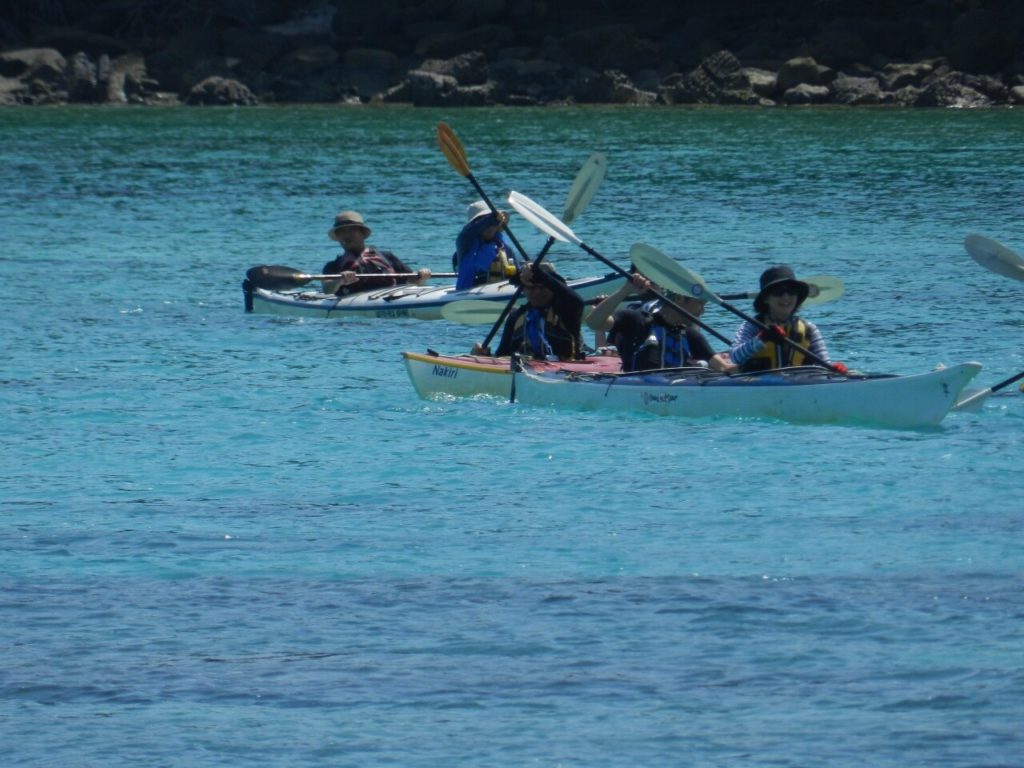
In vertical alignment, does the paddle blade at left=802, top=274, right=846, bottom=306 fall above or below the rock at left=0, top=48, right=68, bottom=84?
below

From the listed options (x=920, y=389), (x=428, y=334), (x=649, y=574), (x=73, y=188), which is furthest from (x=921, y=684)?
(x=73, y=188)

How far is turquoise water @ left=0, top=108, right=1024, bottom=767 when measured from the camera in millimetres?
7180

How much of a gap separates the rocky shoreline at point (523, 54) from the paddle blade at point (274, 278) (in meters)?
43.2

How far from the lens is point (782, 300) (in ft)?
39.7

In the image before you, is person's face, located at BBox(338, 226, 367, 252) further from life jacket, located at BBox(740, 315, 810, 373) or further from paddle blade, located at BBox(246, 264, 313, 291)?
life jacket, located at BBox(740, 315, 810, 373)

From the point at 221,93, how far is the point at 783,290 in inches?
2373

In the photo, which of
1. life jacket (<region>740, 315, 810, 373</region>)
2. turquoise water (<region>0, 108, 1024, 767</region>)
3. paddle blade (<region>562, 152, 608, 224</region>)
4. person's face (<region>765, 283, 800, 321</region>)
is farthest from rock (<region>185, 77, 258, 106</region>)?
person's face (<region>765, 283, 800, 321</region>)

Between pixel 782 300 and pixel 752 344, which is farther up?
pixel 782 300

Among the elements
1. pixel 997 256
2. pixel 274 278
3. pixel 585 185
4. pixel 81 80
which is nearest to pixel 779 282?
pixel 997 256

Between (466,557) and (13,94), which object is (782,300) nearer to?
(466,557)

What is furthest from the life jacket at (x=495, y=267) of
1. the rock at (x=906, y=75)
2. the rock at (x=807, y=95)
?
the rock at (x=906, y=75)

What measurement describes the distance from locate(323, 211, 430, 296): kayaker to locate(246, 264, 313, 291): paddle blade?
0.41 m

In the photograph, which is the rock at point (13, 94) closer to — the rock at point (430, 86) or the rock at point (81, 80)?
the rock at point (81, 80)

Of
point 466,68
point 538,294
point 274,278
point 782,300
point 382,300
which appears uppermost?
point 466,68
